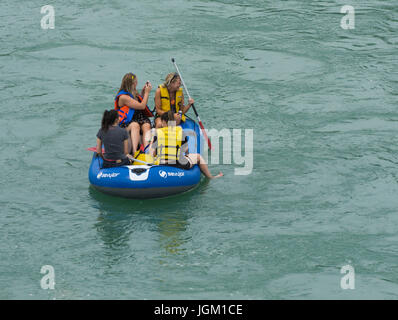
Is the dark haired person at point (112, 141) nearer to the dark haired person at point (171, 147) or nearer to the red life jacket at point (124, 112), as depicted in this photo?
the dark haired person at point (171, 147)

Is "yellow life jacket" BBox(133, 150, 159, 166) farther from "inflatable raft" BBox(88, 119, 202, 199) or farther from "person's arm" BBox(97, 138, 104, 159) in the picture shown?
"person's arm" BBox(97, 138, 104, 159)

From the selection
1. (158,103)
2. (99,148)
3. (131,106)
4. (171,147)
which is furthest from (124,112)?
(171,147)

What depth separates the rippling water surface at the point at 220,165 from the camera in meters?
7.89

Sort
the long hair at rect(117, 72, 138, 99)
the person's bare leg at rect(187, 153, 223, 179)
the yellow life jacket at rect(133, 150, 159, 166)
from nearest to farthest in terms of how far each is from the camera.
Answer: the yellow life jacket at rect(133, 150, 159, 166) < the person's bare leg at rect(187, 153, 223, 179) < the long hair at rect(117, 72, 138, 99)

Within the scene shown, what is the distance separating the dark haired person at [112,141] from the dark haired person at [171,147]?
15.9 inches

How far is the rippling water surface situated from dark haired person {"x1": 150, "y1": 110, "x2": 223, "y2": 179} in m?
0.41

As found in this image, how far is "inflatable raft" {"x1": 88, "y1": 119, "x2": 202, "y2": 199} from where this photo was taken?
29.6 feet

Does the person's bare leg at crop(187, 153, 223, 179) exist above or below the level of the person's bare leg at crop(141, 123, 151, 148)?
below

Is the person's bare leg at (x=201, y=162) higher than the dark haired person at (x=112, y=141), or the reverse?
the dark haired person at (x=112, y=141)

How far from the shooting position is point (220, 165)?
10.4m

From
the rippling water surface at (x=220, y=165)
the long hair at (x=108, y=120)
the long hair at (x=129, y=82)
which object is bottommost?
the rippling water surface at (x=220, y=165)

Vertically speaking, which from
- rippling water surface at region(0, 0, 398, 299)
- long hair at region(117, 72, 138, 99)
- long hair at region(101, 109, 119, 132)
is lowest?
rippling water surface at region(0, 0, 398, 299)

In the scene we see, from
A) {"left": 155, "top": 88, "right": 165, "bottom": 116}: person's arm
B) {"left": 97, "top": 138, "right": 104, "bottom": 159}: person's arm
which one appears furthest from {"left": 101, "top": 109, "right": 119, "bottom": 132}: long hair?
{"left": 155, "top": 88, "right": 165, "bottom": 116}: person's arm

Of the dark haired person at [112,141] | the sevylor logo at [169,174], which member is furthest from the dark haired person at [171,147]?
the dark haired person at [112,141]
